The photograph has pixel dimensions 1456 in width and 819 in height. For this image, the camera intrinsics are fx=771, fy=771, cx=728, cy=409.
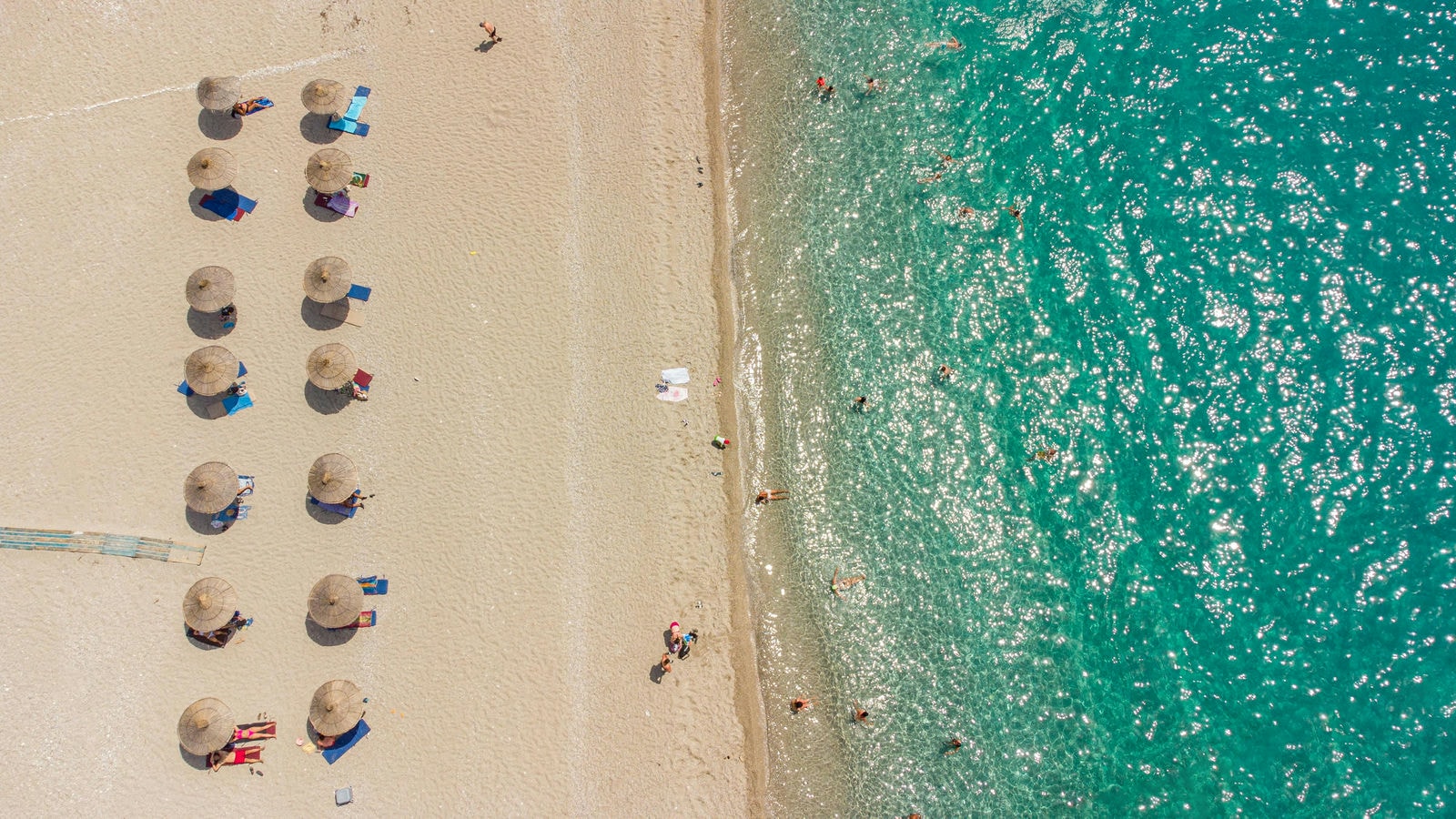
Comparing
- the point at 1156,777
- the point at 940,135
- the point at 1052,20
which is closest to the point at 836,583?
the point at 1156,777

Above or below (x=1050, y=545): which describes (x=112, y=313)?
above

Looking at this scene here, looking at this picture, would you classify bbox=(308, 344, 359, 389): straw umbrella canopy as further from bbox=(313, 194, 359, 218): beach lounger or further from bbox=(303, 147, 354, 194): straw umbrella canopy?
bbox=(303, 147, 354, 194): straw umbrella canopy

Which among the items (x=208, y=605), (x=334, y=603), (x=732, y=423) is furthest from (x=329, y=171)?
(x=732, y=423)

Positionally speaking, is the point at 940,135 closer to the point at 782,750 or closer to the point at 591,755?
the point at 782,750

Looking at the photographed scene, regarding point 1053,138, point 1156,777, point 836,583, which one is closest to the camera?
point 1156,777

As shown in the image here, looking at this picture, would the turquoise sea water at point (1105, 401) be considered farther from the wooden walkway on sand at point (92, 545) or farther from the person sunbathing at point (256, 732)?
the wooden walkway on sand at point (92, 545)

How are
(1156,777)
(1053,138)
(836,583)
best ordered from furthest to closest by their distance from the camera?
(1053,138) → (836,583) → (1156,777)
